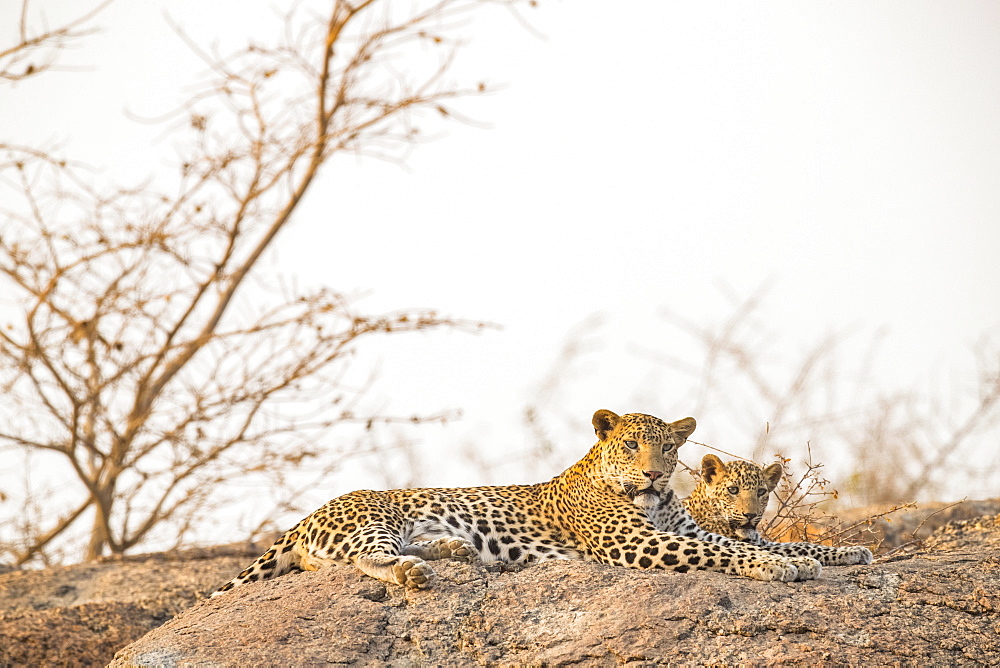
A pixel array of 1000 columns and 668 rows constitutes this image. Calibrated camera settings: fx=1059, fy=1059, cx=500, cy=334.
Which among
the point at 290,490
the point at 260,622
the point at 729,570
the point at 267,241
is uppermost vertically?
the point at 267,241

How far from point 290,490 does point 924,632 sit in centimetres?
852

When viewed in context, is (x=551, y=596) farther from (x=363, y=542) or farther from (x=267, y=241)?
(x=267, y=241)

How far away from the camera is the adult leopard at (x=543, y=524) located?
6984mm

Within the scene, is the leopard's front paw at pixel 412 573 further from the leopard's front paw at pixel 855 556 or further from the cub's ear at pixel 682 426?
the leopard's front paw at pixel 855 556

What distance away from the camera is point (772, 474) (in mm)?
7625

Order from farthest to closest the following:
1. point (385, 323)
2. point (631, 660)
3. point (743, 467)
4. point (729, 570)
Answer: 1. point (385, 323)
2. point (743, 467)
3. point (729, 570)
4. point (631, 660)

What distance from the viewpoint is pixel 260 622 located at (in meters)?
6.42

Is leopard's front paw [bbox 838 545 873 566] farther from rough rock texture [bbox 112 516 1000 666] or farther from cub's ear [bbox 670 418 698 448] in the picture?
cub's ear [bbox 670 418 698 448]

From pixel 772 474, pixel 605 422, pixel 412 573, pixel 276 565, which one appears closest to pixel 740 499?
pixel 772 474

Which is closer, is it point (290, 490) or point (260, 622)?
point (260, 622)

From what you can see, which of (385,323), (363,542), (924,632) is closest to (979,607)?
(924,632)

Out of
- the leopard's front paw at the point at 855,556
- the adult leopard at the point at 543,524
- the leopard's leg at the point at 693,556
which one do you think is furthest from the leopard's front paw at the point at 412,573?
the leopard's front paw at the point at 855,556

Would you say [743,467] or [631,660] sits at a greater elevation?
[743,467]

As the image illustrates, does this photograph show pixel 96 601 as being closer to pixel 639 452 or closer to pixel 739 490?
pixel 639 452
